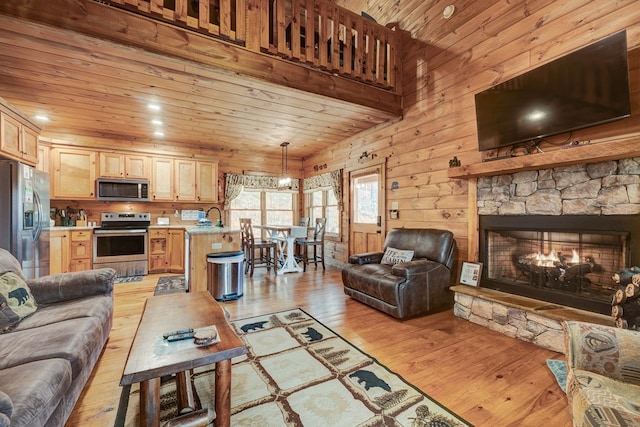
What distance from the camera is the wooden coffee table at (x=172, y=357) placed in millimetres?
1146

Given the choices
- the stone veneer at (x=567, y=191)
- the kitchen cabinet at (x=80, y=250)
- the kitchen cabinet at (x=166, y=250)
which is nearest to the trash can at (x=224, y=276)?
the kitchen cabinet at (x=166, y=250)

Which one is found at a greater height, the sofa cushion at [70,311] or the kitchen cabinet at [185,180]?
the kitchen cabinet at [185,180]

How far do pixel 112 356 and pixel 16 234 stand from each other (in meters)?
2.13

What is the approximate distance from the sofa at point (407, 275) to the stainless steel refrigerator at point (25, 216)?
3828 mm

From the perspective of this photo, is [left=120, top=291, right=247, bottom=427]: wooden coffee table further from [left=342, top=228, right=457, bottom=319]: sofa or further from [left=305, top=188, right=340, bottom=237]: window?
[left=305, top=188, right=340, bottom=237]: window

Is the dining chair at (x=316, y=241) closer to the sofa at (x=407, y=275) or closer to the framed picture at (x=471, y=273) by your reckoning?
the sofa at (x=407, y=275)

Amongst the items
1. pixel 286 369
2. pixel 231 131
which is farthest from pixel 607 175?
pixel 231 131

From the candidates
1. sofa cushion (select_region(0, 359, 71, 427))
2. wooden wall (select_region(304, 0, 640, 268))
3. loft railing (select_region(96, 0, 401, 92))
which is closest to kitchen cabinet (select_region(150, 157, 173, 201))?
loft railing (select_region(96, 0, 401, 92))

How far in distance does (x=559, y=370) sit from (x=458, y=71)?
3208 millimetres

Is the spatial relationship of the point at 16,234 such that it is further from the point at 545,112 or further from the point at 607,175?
the point at 607,175

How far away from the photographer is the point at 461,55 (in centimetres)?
330

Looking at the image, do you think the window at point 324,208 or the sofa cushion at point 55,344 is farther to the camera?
the window at point 324,208

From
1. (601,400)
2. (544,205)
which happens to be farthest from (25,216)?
(544,205)

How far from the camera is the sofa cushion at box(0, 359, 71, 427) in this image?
101 centimetres
